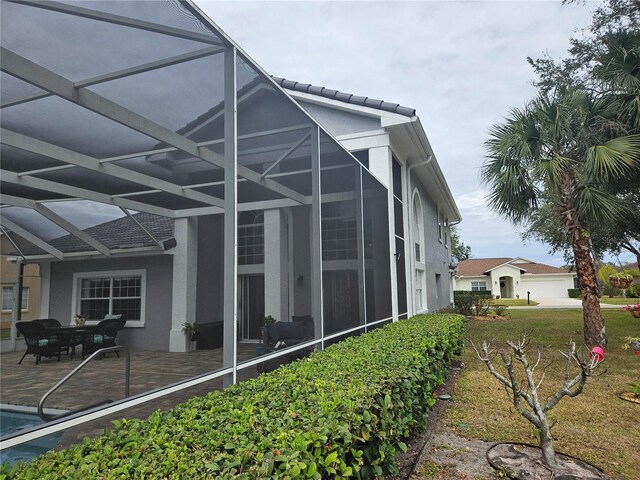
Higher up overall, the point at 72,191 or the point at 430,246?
the point at 72,191

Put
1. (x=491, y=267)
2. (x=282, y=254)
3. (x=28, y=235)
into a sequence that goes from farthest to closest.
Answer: (x=491, y=267) < (x=28, y=235) < (x=282, y=254)

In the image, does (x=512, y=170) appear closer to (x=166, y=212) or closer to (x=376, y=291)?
(x=376, y=291)

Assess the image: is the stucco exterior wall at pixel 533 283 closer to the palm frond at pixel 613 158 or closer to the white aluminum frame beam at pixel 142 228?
the palm frond at pixel 613 158

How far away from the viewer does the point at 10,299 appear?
9.66 m

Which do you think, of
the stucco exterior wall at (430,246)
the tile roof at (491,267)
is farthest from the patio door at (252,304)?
the tile roof at (491,267)

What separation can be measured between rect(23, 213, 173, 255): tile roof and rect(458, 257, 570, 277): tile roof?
4143 centimetres

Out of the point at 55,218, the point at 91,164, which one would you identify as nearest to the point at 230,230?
the point at 91,164

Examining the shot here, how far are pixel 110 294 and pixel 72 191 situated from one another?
15.6 feet

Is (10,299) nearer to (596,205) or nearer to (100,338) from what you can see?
(100,338)

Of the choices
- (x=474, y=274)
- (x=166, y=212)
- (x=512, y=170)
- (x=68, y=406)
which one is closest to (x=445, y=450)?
(x=68, y=406)

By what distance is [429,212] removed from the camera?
611 inches

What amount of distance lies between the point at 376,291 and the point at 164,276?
20.9ft

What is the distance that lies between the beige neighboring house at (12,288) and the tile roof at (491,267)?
43.4 meters

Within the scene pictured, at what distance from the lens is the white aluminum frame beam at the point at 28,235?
25.4 feet
